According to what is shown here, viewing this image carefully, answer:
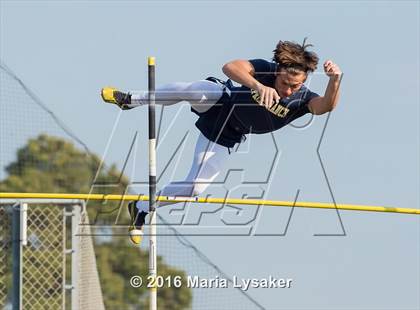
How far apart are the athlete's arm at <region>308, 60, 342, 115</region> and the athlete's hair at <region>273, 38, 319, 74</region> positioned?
20cm

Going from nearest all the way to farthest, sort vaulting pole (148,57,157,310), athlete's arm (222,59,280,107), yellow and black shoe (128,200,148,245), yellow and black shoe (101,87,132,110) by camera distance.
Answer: athlete's arm (222,59,280,107) → vaulting pole (148,57,157,310) → yellow and black shoe (101,87,132,110) → yellow and black shoe (128,200,148,245)

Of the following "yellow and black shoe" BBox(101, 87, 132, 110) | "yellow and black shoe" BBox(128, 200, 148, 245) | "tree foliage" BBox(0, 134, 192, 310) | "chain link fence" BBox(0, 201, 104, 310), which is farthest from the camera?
"tree foliage" BBox(0, 134, 192, 310)

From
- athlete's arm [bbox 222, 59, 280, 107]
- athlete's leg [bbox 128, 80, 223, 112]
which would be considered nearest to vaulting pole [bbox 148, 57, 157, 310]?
athlete's leg [bbox 128, 80, 223, 112]

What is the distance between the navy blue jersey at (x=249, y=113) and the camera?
10640mm

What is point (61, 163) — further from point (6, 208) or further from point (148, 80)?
point (148, 80)

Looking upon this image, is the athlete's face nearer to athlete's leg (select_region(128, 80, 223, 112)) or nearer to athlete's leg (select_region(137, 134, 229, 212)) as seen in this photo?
athlete's leg (select_region(128, 80, 223, 112))

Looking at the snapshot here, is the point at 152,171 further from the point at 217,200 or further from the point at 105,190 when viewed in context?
the point at 105,190

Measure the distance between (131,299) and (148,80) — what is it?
14.1ft

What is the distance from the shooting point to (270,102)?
9.77 meters

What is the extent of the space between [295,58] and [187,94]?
0.90 meters

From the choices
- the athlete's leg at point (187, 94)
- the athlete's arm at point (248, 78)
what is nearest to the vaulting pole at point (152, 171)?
the athlete's leg at point (187, 94)

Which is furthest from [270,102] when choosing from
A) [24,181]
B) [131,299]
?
[24,181]

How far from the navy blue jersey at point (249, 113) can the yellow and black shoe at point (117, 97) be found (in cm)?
61

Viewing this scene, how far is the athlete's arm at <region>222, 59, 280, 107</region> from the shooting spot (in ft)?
32.1
